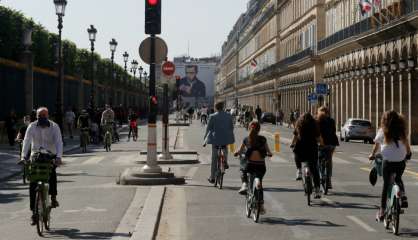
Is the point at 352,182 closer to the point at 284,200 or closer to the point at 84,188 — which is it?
the point at 284,200

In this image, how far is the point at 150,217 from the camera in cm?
1212

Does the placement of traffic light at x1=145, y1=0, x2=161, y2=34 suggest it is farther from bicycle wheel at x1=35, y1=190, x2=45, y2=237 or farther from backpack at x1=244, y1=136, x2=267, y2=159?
bicycle wheel at x1=35, y1=190, x2=45, y2=237

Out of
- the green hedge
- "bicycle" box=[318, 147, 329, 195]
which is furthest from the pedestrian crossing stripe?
the green hedge

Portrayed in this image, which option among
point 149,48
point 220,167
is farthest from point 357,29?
point 220,167

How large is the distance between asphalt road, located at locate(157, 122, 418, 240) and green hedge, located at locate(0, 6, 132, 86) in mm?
26718

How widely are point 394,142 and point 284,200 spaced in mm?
4291

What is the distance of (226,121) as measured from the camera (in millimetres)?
17688

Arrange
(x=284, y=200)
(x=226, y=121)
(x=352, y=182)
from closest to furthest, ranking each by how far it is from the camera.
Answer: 1. (x=284, y=200)
2. (x=226, y=121)
3. (x=352, y=182)

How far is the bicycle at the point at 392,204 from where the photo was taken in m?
10.9

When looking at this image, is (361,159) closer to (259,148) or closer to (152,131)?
(152,131)

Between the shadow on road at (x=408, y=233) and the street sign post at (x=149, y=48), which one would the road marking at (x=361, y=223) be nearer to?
the shadow on road at (x=408, y=233)

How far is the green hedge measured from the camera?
150ft

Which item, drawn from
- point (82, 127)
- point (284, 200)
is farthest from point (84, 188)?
point (82, 127)

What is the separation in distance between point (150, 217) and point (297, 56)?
77036mm
